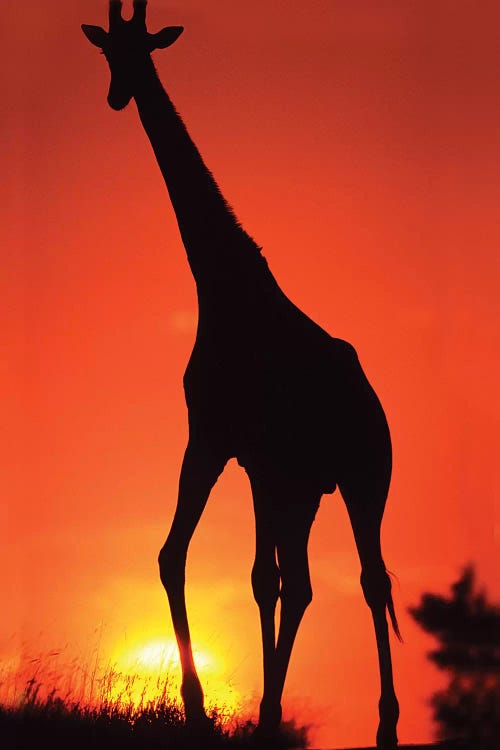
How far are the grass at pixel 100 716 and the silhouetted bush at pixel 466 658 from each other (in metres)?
0.76

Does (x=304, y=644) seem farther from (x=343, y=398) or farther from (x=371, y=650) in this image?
(x=343, y=398)

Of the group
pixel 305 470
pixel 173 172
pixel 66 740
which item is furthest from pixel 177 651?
pixel 173 172

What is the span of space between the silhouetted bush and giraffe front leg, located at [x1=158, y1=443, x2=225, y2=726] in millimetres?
1084

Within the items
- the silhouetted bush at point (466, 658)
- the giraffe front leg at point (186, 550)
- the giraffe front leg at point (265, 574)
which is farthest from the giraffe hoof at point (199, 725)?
the silhouetted bush at point (466, 658)

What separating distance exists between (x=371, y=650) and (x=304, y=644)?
0.27 meters

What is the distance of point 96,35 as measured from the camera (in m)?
4.39

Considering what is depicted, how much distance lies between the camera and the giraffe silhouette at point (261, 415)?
4.06 metres

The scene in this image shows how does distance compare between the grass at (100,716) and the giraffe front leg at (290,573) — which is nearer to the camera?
the grass at (100,716)

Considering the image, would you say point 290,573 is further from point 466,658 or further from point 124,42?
point 124,42

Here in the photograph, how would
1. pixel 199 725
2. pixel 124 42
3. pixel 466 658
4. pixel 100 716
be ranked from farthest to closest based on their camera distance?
pixel 466 658 < pixel 124 42 < pixel 100 716 < pixel 199 725

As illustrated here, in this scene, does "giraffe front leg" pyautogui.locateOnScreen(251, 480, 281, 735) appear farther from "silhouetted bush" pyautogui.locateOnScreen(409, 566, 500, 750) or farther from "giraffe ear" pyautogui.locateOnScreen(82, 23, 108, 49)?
"giraffe ear" pyautogui.locateOnScreen(82, 23, 108, 49)

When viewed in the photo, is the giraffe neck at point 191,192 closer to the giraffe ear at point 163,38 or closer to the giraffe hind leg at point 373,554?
the giraffe ear at point 163,38

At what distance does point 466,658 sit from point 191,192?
2.81 m

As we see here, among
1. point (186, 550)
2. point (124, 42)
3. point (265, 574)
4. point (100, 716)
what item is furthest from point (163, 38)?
point (100, 716)
